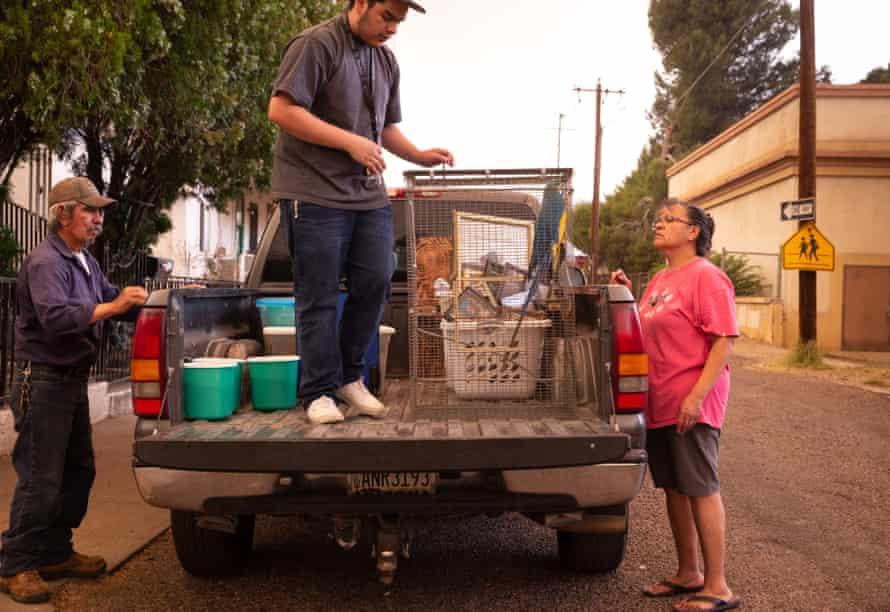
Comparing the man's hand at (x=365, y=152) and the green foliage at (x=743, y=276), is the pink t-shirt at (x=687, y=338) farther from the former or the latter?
the green foliage at (x=743, y=276)

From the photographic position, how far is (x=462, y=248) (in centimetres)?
411

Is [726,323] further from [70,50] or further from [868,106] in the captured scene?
[868,106]

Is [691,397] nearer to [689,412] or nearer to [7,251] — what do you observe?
[689,412]

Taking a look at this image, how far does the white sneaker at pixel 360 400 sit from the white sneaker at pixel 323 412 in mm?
189

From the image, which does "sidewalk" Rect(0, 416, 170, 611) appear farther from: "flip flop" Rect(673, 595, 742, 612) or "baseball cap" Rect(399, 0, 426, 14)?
"baseball cap" Rect(399, 0, 426, 14)

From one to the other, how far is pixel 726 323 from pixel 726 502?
2674mm

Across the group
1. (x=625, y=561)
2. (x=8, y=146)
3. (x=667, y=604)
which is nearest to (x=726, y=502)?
(x=625, y=561)

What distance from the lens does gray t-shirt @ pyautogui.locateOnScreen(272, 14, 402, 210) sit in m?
3.65

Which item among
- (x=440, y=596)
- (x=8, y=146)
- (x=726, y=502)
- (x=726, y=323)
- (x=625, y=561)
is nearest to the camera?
(x=726, y=323)

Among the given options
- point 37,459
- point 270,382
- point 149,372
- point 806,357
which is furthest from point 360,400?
point 806,357

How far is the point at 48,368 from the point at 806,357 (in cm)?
1528

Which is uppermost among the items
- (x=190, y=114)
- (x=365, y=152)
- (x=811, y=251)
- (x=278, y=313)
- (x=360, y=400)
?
(x=190, y=114)

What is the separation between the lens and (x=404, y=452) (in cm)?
320

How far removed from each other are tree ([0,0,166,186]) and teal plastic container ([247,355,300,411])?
505 cm
